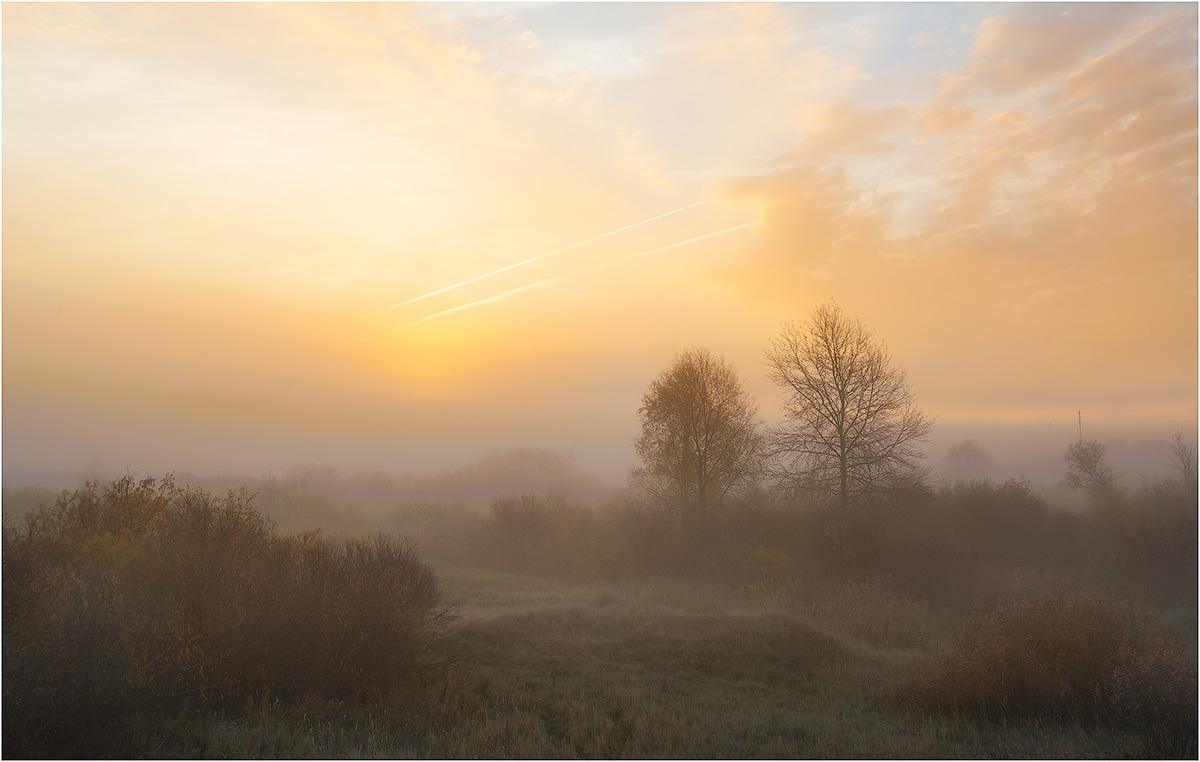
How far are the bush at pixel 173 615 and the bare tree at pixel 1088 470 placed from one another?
53.7 metres

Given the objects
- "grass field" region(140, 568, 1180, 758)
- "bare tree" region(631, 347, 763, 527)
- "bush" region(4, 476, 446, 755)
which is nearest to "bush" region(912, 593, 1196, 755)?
"grass field" region(140, 568, 1180, 758)

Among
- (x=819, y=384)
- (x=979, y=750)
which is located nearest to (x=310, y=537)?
(x=979, y=750)

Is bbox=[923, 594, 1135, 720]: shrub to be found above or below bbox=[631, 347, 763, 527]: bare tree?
below

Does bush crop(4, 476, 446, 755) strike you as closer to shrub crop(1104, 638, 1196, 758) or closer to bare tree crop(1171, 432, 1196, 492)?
shrub crop(1104, 638, 1196, 758)

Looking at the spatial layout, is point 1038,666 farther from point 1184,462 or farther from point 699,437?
point 1184,462

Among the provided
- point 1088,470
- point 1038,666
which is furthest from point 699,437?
point 1088,470

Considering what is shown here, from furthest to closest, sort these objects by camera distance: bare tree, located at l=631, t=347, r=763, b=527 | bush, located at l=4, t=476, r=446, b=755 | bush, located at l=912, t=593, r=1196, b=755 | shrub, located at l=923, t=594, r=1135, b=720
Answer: bare tree, located at l=631, t=347, r=763, b=527
shrub, located at l=923, t=594, r=1135, b=720
bush, located at l=912, t=593, r=1196, b=755
bush, located at l=4, t=476, r=446, b=755

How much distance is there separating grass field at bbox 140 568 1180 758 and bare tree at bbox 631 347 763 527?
39.8 feet

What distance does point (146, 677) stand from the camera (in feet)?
27.8

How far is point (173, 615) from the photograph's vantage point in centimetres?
911

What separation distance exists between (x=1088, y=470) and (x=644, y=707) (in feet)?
175

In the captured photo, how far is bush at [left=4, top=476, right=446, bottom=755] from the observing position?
7535mm

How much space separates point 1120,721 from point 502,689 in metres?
9.83

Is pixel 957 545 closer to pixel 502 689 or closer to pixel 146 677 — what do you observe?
pixel 502 689
